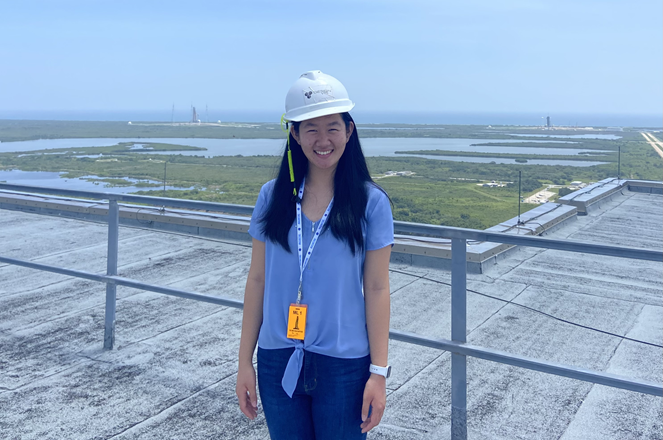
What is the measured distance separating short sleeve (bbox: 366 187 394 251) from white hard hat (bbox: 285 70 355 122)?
0.28 metres

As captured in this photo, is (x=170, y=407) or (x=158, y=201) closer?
(x=170, y=407)

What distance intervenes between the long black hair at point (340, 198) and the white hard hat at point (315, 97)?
7 centimetres

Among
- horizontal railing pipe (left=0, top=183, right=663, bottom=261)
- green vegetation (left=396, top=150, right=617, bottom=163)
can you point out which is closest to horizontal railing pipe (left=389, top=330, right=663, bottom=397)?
horizontal railing pipe (left=0, top=183, right=663, bottom=261)

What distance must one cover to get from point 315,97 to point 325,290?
531 mm

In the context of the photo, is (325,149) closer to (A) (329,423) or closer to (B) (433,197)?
(A) (329,423)

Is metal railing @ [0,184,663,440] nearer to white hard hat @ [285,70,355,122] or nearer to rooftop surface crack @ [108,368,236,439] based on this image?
rooftop surface crack @ [108,368,236,439]

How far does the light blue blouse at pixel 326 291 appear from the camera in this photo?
5.45 feet

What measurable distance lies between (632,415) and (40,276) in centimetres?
508

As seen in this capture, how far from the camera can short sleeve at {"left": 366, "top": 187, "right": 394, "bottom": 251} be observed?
5.52ft

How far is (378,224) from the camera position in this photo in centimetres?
169

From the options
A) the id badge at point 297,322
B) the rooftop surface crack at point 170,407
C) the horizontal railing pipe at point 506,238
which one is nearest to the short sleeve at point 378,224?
the id badge at point 297,322

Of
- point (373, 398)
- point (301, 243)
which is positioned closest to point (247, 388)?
point (373, 398)

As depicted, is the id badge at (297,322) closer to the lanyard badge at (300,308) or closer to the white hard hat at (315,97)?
the lanyard badge at (300,308)

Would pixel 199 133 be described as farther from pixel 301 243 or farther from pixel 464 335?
pixel 301 243
